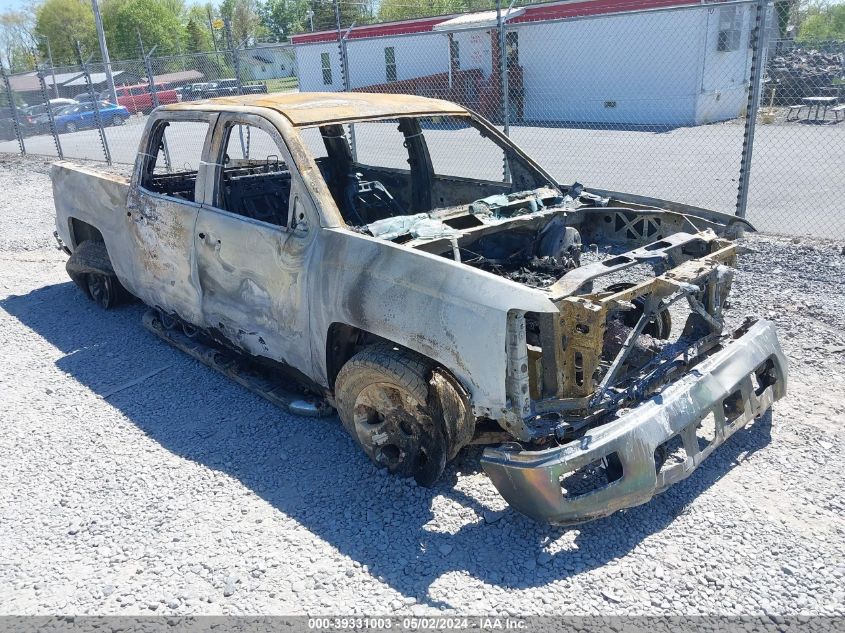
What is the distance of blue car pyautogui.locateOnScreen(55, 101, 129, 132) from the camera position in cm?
2527

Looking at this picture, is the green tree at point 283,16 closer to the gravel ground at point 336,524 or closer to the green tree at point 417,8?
the green tree at point 417,8

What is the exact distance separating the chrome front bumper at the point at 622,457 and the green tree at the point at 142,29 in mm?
51268

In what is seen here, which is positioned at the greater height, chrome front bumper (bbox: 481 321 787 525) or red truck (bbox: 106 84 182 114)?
red truck (bbox: 106 84 182 114)

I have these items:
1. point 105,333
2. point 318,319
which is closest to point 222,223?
point 318,319

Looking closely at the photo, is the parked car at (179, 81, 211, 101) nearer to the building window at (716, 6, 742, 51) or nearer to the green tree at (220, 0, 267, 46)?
the building window at (716, 6, 742, 51)

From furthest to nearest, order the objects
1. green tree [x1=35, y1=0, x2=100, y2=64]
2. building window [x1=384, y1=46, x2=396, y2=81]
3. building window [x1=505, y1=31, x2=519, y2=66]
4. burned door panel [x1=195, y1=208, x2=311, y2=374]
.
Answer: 1. green tree [x1=35, y1=0, x2=100, y2=64]
2. building window [x1=384, y1=46, x2=396, y2=81]
3. building window [x1=505, y1=31, x2=519, y2=66]
4. burned door panel [x1=195, y1=208, x2=311, y2=374]

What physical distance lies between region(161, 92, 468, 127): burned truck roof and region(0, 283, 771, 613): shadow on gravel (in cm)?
182

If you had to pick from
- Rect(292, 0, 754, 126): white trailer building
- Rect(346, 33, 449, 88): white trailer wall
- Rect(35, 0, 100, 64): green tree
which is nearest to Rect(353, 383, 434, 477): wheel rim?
Rect(292, 0, 754, 126): white trailer building

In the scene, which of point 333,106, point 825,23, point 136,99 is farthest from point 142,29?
point 333,106

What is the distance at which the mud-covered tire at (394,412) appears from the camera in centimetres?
329

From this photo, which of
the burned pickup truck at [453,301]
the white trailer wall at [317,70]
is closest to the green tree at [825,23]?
the white trailer wall at [317,70]

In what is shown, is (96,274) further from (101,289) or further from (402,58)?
(402,58)

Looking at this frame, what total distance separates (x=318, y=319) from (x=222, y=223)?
3.30 ft

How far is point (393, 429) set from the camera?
138 inches
